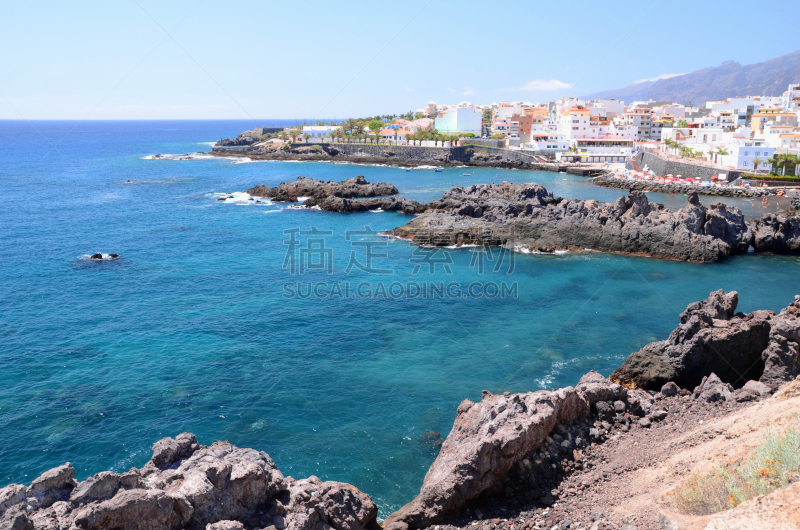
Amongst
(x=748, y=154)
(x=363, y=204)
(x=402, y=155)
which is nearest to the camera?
(x=363, y=204)

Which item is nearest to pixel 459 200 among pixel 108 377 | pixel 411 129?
pixel 108 377

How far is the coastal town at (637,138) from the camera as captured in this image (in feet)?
255

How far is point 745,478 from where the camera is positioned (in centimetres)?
1012

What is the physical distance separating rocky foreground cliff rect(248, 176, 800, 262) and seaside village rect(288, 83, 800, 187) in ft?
98.6

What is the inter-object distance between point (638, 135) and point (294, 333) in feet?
383

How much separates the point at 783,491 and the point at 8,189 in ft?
298

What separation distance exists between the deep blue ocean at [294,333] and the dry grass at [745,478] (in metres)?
7.75

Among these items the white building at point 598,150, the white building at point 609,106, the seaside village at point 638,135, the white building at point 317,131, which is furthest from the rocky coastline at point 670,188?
the white building at point 317,131

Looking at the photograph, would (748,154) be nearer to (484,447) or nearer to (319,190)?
(319,190)

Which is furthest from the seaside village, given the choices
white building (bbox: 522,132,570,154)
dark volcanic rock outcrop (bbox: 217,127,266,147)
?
dark volcanic rock outcrop (bbox: 217,127,266,147)

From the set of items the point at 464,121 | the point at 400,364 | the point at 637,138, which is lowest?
the point at 400,364

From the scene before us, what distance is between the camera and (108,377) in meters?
22.0

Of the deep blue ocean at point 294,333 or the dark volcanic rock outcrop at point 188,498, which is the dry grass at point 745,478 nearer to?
the dark volcanic rock outcrop at point 188,498

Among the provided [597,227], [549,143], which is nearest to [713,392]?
[597,227]
